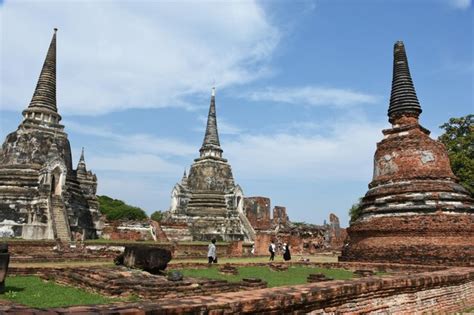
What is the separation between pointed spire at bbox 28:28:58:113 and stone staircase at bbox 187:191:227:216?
1291 cm

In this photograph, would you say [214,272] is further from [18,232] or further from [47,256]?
[18,232]

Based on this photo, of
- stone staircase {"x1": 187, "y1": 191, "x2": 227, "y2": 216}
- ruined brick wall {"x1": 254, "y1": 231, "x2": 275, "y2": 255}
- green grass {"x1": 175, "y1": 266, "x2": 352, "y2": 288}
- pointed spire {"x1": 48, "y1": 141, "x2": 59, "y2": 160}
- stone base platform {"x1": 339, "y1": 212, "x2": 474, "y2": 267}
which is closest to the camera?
green grass {"x1": 175, "y1": 266, "x2": 352, "y2": 288}

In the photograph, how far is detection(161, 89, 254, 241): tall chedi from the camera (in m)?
33.6

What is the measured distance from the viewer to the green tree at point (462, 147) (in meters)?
24.1

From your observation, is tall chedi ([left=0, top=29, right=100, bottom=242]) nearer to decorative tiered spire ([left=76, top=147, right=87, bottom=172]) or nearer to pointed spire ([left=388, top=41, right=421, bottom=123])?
decorative tiered spire ([left=76, top=147, right=87, bottom=172])

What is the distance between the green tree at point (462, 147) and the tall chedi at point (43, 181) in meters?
21.7

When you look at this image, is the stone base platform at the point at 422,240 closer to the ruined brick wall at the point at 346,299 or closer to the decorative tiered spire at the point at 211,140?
the ruined brick wall at the point at 346,299

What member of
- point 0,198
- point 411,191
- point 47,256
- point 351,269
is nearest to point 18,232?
point 0,198

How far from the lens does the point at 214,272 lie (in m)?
12.7

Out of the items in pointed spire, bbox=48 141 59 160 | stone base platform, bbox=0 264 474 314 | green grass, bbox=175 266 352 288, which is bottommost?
green grass, bbox=175 266 352 288

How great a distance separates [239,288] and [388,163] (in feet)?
35.1

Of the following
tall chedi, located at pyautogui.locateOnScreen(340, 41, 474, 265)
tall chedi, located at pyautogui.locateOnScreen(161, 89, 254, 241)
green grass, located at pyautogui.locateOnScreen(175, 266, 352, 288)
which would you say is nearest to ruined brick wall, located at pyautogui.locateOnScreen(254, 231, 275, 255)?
tall chedi, located at pyautogui.locateOnScreen(161, 89, 254, 241)

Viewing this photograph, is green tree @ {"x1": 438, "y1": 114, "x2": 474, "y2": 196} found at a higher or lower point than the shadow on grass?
higher

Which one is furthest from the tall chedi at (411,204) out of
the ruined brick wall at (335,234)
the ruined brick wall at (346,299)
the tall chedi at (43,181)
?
the ruined brick wall at (335,234)
